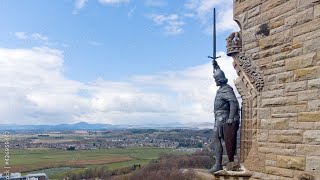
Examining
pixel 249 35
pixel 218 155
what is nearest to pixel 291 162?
pixel 218 155

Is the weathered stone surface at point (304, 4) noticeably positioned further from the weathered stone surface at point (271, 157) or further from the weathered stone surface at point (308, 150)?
the weathered stone surface at point (271, 157)

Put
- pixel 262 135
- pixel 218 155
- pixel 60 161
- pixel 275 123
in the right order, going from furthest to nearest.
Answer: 1. pixel 60 161
2. pixel 218 155
3. pixel 262 135
4. pixel 275 123

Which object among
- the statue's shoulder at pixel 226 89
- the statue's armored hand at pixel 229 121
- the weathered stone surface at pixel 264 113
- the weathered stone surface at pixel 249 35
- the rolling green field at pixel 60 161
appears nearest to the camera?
the weathered stone surface at pixel 264 113

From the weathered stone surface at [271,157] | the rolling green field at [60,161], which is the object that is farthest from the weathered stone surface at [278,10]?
the rolling green field at [60,161]

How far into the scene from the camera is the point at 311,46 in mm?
4922

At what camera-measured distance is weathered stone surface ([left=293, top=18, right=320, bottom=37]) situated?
484cm

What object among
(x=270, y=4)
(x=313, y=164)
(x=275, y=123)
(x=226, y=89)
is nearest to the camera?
(x=313, y=164)

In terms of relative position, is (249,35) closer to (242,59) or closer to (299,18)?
(242,59)

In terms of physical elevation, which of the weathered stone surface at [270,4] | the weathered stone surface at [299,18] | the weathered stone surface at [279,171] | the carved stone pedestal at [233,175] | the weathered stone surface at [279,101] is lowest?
the carved stone pedestal at [233,175]

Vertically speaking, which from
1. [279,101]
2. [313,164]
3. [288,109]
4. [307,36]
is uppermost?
[307,36]

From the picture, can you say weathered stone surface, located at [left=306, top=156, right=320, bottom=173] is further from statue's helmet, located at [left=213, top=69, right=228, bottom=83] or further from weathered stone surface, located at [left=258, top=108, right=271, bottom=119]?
statue's helmet, located at [left=213, top=69, right=228, bottom=83]

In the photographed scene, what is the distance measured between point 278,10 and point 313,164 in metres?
2.02

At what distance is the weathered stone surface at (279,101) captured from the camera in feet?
17.0

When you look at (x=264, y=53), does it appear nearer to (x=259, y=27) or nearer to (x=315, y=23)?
(x=259, y=27)
